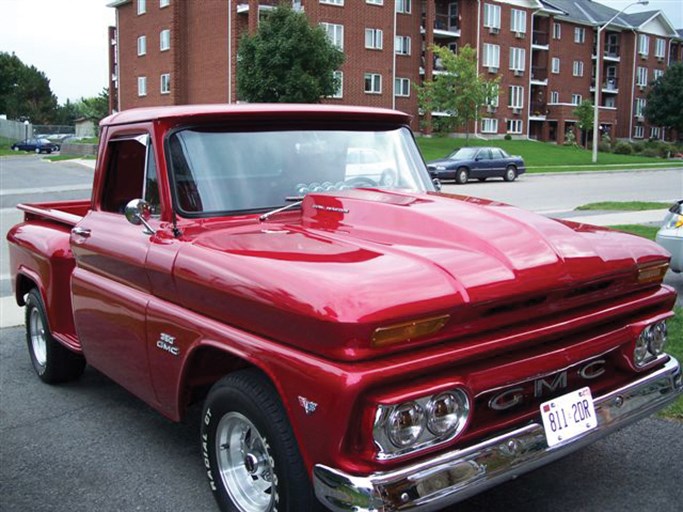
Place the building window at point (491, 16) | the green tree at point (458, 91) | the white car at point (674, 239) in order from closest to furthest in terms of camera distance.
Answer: the white car at point (674, 239)
the green tree at point (458, 91)
the building window at point (491, 16)

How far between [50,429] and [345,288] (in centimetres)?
280

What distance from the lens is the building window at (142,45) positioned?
49250 mm

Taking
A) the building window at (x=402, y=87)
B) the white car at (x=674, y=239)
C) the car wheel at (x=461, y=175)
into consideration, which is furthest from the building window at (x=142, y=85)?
the white car at (x=674, y=239)

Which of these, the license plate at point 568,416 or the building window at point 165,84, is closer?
the license plate at point 568,416

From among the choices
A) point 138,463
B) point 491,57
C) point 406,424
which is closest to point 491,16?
point 491,57

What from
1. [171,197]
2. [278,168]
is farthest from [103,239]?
[278,168]

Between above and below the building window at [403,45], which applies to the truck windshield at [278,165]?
below

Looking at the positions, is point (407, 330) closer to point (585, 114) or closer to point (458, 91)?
point (458, 91)

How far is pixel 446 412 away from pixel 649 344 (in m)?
1.32

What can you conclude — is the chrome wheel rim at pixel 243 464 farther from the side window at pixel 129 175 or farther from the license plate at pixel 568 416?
the side window at pixel 129 175

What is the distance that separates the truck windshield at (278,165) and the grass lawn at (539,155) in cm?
3137

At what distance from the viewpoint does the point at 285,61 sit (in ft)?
110

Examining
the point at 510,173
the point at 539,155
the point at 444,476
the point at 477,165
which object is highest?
the point at 539,155

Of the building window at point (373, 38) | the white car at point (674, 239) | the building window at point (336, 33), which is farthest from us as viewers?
the building window at point (373, 38)
